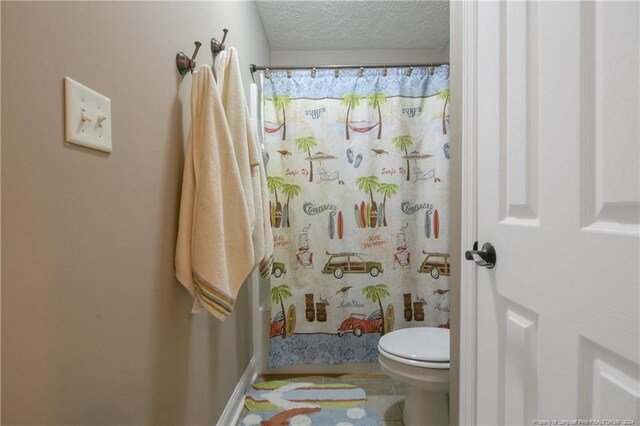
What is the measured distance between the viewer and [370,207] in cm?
182

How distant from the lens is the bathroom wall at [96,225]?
18.8 inches

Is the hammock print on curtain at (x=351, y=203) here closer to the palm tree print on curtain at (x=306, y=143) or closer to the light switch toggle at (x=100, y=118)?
the palm tree print on curtain at (x=306, y=143)

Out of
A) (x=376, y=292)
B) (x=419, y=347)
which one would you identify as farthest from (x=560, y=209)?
(x=376, y=292)

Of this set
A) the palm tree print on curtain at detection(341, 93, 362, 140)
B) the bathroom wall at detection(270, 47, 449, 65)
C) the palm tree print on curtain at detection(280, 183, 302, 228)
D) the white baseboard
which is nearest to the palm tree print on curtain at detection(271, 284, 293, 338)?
the white baseboard

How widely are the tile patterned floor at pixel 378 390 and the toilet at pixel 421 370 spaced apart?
0.25ft

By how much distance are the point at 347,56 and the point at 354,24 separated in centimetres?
30

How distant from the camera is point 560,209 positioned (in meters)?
0.56

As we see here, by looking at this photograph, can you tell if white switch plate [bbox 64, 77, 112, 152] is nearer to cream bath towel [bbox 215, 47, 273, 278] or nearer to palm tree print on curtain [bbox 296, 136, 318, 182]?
cream bath towel [bbox 215, 47, 273, 278]

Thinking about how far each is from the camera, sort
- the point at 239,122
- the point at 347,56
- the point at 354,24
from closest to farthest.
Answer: the point at 239,122, the point at 354,24, the point at 347,56

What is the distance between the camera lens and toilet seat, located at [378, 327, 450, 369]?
1.22 meters

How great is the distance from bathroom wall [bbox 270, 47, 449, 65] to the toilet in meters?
1.92

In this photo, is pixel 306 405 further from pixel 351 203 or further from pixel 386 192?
pixel 386 192

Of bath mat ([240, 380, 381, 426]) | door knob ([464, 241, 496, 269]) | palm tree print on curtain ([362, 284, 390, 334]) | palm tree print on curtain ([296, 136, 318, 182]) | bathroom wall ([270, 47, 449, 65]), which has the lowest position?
bath mat ([240, 380, 381, 426])

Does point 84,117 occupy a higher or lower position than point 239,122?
lower
